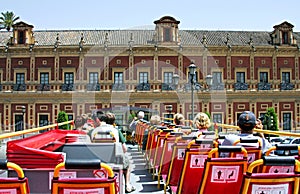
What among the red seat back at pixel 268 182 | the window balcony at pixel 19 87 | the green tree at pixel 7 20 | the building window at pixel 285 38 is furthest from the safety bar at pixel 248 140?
the green tree at pixel 7 20

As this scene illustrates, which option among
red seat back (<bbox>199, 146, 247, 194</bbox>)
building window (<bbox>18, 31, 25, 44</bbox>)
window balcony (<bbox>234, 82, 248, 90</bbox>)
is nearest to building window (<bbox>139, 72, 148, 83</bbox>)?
window balcony (<bbox>234, 82, 248, 90</bbox>)

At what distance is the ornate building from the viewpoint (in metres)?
35.0

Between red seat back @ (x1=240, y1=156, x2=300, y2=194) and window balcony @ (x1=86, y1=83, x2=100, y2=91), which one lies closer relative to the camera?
red seat back @ (x1=240, y1=156, x2=300, y2=194)

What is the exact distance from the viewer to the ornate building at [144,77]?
115 ft

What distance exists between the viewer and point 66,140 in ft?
23.0

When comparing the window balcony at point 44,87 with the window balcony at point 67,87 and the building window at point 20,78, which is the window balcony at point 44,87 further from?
the building window at point 20,78

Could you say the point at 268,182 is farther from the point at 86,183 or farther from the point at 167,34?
the point at 167,34

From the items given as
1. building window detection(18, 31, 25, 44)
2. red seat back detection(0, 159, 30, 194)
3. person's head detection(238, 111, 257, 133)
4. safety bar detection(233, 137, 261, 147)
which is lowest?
red seat back detection(0, 159, 30, 194)

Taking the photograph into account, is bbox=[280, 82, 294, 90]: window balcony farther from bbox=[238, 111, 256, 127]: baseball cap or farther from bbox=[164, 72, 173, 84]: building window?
bbox=[238, 111, 256, 127]: baseball cap

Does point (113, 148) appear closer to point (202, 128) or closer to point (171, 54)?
point (202, 128)

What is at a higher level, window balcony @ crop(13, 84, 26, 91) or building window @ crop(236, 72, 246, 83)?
building window @ crop(236, 72, 246, 83)

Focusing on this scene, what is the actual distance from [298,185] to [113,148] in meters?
2.50

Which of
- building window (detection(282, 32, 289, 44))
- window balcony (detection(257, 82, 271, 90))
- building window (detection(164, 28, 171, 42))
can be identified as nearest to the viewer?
window balcony (detection(257, 82, 271, 90))

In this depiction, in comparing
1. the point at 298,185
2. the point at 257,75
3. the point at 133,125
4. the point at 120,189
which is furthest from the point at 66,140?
the point at 257,75
